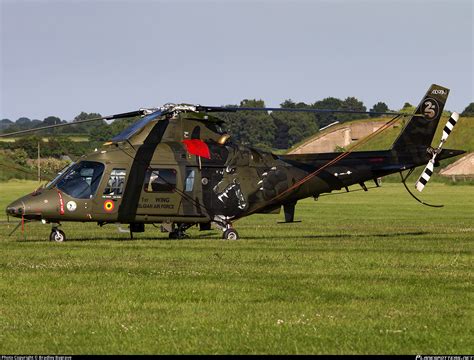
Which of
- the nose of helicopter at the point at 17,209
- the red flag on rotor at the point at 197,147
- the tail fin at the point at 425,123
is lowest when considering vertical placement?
the nose of helicopter at the point at 17,209

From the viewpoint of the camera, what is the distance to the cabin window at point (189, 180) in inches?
1224

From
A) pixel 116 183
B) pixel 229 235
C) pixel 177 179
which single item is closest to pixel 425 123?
pixel 229 235

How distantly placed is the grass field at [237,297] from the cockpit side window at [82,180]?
1.50 metres

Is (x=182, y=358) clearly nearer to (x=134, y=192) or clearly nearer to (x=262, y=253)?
(x=262, y=253)

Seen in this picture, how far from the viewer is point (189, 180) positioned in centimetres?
3114

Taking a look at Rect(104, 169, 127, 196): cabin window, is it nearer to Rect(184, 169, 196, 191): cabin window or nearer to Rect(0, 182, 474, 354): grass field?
Rect(0, 182, 474, 354): grass field

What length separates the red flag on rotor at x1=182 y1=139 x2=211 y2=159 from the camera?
102 feet

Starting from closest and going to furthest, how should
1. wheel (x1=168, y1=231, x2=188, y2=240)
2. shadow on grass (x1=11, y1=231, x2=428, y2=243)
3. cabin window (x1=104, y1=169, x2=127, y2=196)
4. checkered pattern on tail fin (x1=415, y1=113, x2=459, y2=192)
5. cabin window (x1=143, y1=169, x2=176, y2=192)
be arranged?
cabin window (x1=104, y1=169, x2=127, y2=196)
cabin window (x1=143, y1=169, x2=176, y2=192)
checkered pattern on tail fin (x1=415, y1=113, x2=459, y2=192)
shadow on grass (x1=11, y1=231, x2=428, y2=243)
wheel (x1=168, y1=231, x2=188, y2=240)

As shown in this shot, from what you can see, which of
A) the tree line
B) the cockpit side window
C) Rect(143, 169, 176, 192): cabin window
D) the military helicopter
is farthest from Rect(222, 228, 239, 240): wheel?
the tree line

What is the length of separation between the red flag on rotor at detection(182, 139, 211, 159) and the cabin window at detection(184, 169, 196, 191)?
1.86ft

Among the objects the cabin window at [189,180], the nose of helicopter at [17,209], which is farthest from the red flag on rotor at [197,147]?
the nose of helicopter at [17,209]

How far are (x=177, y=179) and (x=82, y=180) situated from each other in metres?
2.81

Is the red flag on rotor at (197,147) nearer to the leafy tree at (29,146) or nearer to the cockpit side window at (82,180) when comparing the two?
the cockpit side window at (82,180)

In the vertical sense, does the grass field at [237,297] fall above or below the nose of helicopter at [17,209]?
below
